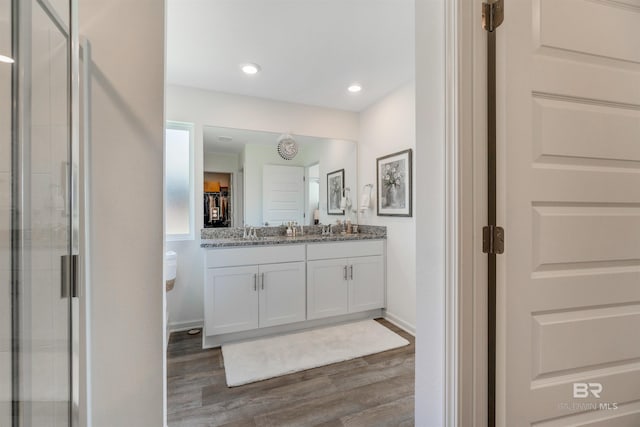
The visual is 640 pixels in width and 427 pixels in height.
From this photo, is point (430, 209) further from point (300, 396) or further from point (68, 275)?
point (300, 396)

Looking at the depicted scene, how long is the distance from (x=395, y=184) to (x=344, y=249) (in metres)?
0.91

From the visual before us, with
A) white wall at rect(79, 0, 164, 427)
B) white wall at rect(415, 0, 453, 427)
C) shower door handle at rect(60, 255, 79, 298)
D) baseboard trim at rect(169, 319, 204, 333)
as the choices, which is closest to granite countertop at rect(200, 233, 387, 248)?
baseboard trim at rect(169, 319, 204, 333)

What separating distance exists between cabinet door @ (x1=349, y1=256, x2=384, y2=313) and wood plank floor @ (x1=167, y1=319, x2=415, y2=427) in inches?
30.0

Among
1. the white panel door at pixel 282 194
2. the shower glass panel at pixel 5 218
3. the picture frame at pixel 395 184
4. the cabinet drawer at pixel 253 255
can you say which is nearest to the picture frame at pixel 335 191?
the white panel door at pixel 282 194

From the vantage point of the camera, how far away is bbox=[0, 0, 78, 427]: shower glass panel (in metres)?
0.78

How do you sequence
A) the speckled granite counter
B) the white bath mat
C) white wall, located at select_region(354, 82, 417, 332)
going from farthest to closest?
white wall, located at select_region(354, 82, 417, 332)
the speckled granite counter
the white bath mat

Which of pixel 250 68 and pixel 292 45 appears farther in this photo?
pixel 250 68

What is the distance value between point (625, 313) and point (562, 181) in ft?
1.91

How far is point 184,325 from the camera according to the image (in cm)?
275

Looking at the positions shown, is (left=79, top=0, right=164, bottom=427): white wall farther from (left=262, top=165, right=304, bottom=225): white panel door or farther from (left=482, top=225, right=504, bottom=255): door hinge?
(left=262, top=165, right=304, bottom=225): white panel door

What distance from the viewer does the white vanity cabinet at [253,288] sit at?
2.38m

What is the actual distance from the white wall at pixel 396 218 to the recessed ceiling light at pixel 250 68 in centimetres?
145

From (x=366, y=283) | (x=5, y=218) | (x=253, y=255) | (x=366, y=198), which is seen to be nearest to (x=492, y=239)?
(x=5, y=218)

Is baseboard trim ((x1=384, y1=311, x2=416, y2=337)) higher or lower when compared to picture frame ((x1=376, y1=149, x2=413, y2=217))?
lower
